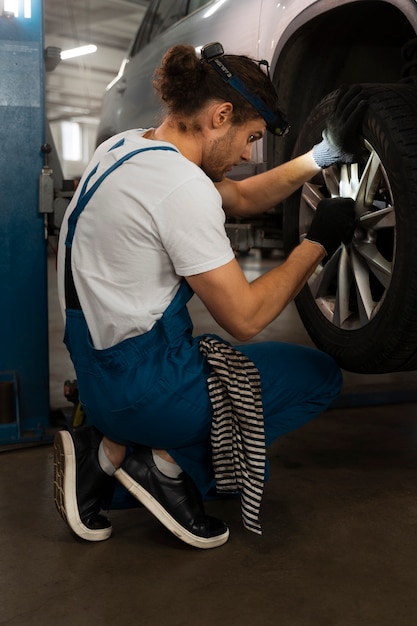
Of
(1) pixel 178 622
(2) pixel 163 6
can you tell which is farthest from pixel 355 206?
(2) pixel 163 6

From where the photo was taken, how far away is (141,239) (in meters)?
1.63

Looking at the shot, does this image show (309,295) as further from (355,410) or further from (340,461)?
(355,410)

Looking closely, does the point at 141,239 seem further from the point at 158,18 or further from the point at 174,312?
the point at 158,18

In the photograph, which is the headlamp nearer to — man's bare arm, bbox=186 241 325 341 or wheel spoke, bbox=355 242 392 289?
man's bare arm, bbox=186 241 325 341

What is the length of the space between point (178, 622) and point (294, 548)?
1.31ft

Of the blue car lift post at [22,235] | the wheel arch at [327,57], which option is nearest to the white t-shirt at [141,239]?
the blue car lift post at [22,235]

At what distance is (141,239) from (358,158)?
2.45ft

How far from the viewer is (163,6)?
4117mm

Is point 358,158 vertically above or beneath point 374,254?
above

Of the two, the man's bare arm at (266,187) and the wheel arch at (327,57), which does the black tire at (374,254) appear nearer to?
the man's bare arm at (266,187)

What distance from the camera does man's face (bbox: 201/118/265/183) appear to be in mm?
1747

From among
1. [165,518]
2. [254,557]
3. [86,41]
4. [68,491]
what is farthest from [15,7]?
[86,41]

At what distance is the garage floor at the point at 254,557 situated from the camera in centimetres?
144

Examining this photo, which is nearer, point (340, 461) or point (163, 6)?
point (340, 461)
